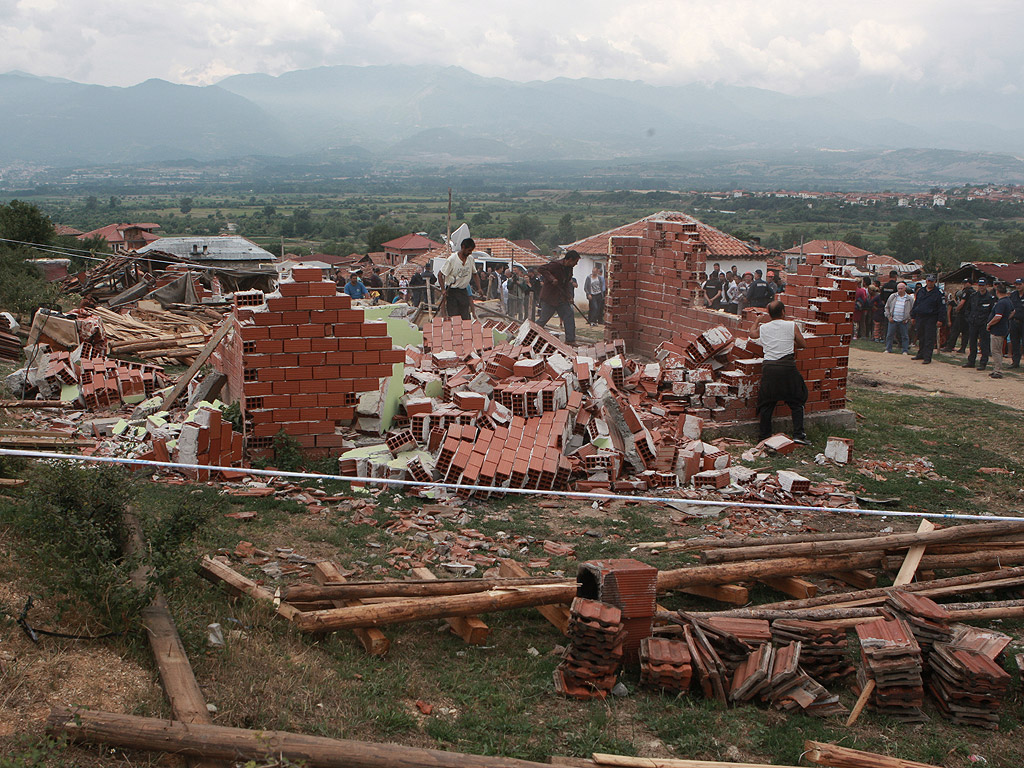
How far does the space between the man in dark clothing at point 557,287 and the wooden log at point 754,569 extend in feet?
30.9

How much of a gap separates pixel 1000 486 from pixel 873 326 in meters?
13.1

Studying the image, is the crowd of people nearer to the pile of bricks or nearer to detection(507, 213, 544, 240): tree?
the pile of bricks

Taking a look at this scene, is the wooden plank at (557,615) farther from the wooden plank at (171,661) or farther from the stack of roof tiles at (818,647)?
the wooden plank at (171,661)

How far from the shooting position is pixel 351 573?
5.48 metres

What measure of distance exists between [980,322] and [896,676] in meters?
14.2

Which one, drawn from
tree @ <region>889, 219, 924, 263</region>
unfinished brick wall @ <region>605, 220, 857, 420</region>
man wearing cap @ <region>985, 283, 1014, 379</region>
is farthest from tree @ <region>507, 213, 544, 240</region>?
unfinished brick wall @ <region>605, 220, 857, 420</region>

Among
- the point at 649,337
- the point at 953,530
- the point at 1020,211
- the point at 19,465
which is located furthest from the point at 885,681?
the point at 1020,211

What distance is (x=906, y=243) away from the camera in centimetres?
6725

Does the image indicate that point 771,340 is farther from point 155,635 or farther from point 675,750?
point 155,635

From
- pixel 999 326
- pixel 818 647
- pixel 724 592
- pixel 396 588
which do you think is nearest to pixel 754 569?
pixel 724 592

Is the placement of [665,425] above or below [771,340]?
below

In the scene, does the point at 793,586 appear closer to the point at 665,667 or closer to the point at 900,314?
the point at 665,667

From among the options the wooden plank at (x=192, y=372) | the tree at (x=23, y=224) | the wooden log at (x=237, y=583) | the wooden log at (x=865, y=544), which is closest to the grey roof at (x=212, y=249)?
the tree at (x=23, y=224)

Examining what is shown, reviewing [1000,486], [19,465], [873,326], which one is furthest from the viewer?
[873,326]
